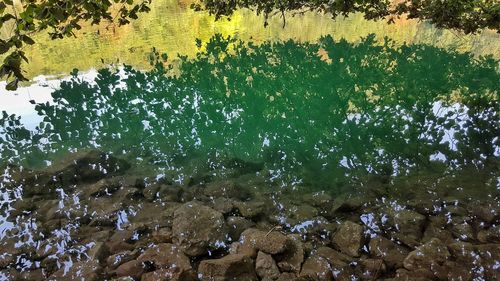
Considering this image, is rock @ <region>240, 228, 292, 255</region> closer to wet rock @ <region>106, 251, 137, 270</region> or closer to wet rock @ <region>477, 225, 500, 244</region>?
wet rock @ <region>106, 251, 137, 270</region>

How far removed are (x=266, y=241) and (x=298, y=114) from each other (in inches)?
338

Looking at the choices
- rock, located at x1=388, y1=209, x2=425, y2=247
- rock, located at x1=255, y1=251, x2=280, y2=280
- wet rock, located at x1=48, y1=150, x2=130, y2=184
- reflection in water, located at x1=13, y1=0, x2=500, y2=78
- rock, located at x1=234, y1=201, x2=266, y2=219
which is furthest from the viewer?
reflection in water, located at x1=13, y1=0, x2=500, y2=78

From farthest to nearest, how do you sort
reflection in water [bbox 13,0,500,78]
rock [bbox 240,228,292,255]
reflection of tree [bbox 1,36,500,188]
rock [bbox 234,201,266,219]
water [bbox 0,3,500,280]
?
reflection in water [bbox 13,0,500,78] < reflection of tree [bbox 1,36,500,188] < rock [bbox 234,201,266,219] < water [bbox 0,3,500,280] < rock [bbox 240,228,292,255]

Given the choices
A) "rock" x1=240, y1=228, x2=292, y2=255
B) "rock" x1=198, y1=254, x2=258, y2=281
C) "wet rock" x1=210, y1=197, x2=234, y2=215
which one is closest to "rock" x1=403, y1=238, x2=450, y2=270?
"rock" x1=240, y1=228, x2=292, y2=255

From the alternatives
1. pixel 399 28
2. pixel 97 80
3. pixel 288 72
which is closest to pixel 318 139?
pixel 288 72

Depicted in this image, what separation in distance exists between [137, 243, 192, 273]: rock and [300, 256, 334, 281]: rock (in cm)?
180

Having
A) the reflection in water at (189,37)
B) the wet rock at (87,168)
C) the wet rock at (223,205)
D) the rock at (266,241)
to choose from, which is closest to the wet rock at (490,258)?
the rock at (266,241)

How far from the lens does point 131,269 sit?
6699mm

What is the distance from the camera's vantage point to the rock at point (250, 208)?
27.4ft

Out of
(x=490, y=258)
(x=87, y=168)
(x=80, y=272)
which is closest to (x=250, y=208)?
(x=80, y=272)

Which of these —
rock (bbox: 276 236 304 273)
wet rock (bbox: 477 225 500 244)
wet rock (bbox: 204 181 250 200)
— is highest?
wet rock (bbox: 477 225 500 244)

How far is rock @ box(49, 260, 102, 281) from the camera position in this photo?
6633 mm

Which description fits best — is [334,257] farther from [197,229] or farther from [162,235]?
[162,235]

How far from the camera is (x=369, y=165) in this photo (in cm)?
1055
